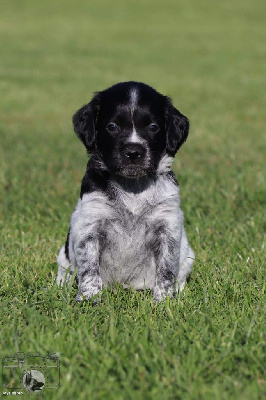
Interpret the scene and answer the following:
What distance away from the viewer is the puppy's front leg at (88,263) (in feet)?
15.5

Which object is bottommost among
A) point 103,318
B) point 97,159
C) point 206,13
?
point 103,318

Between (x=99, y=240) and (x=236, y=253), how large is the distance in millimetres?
1611

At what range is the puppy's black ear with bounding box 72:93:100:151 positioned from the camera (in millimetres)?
4953

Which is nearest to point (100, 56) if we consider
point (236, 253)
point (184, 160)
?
point (184, 160)

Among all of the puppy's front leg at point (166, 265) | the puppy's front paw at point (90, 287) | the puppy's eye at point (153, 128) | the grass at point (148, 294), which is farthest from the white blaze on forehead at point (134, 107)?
the grass at point (148, 294)

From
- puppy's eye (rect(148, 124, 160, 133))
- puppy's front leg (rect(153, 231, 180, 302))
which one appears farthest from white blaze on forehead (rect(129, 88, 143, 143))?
puppy's front leg (rect(153, 231, 180, 302))

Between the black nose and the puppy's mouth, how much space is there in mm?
86

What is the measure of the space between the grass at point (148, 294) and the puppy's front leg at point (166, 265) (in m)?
0.14

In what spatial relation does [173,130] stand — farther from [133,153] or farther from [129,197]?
[129,197]

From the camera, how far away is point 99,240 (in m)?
4.88

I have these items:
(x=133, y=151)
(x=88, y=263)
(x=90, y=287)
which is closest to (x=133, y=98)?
(x=133, y=151)

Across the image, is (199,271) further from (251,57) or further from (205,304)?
(251,57)

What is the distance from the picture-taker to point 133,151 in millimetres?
4613

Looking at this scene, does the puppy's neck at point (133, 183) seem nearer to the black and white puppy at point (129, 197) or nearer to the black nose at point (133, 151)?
the black and white puppy at point (129, 197)
